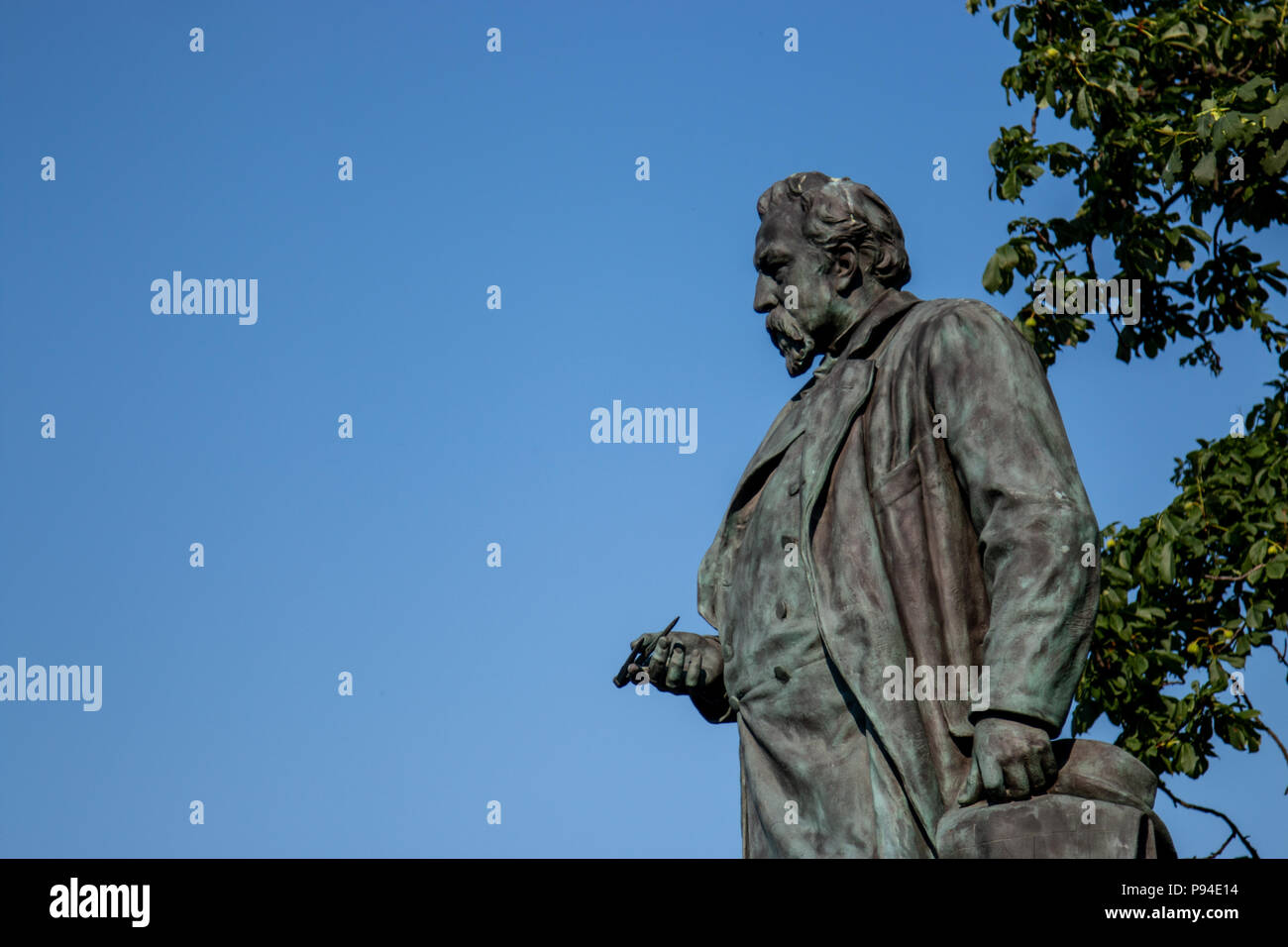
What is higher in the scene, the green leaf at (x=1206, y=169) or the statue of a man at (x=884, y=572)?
the green leaf at (x=1206, y=169)

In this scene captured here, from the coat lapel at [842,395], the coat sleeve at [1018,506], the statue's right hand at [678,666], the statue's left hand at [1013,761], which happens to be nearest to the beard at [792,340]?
the coat lapel at [842,395]

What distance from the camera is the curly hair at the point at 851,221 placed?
20.9 feet

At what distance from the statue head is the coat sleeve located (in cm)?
50

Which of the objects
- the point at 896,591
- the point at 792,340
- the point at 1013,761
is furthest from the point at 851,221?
the point at 1013,761

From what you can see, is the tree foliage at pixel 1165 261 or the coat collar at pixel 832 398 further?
the tree foliage at pixel 1165 261

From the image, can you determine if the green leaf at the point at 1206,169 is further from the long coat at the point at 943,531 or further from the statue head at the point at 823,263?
the long coat at the point at 943,531

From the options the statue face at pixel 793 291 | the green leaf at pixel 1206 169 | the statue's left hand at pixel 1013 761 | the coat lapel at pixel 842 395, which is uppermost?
the green leaf at pixel 1206 169

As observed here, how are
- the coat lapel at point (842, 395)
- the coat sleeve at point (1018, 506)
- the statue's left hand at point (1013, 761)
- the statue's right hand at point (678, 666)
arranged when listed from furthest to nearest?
the statue's right hand at point (678, 666) < the coat lapel at point (842, 395) < the coat sleeve at point (1018, 506) < the statue's left hand at point (1013, 761)

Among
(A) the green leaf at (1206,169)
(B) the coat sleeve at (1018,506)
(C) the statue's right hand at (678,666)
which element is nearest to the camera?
(B) the coat sleeve at (1018,506)

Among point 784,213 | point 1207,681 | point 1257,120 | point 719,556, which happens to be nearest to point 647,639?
point 719,556

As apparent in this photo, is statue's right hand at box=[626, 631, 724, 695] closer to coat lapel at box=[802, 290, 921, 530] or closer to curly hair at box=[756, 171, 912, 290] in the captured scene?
coat lapel at box=[802, 290, 921, 530]

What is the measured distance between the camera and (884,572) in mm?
5742

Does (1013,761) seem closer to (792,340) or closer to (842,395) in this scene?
(842,395)
